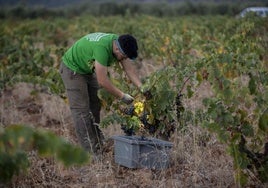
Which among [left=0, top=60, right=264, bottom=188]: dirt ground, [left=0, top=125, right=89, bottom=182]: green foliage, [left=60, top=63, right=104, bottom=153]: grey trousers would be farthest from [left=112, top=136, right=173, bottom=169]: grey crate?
[left=0, top=125, right=89, bottom=182]: green foliage

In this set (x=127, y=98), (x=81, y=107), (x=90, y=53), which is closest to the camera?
(x=127, y=98)

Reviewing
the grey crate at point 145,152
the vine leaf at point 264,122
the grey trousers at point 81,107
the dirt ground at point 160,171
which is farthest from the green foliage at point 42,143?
the grey trousers at point 81,107

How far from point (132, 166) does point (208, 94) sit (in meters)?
2.78

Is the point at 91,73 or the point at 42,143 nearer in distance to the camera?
the point at 42,143

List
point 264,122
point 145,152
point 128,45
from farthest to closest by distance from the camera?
point 128,45 < point 145,152 < point 264,122

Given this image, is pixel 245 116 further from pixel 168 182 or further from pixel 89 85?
pixel 89 85

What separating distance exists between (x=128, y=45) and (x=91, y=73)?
0.76 meters

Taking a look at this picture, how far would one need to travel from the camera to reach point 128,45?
14.5ft

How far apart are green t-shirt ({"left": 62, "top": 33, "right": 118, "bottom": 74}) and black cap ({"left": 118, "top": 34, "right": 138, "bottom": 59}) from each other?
0.18 meters

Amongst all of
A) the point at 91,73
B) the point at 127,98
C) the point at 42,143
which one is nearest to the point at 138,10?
the point at 91,73

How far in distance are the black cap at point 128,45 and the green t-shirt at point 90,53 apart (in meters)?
0.18

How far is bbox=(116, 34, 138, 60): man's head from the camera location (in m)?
4.42

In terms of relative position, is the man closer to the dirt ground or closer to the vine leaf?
the dirt ground

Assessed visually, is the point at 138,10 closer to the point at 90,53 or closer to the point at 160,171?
the point at 90,53
